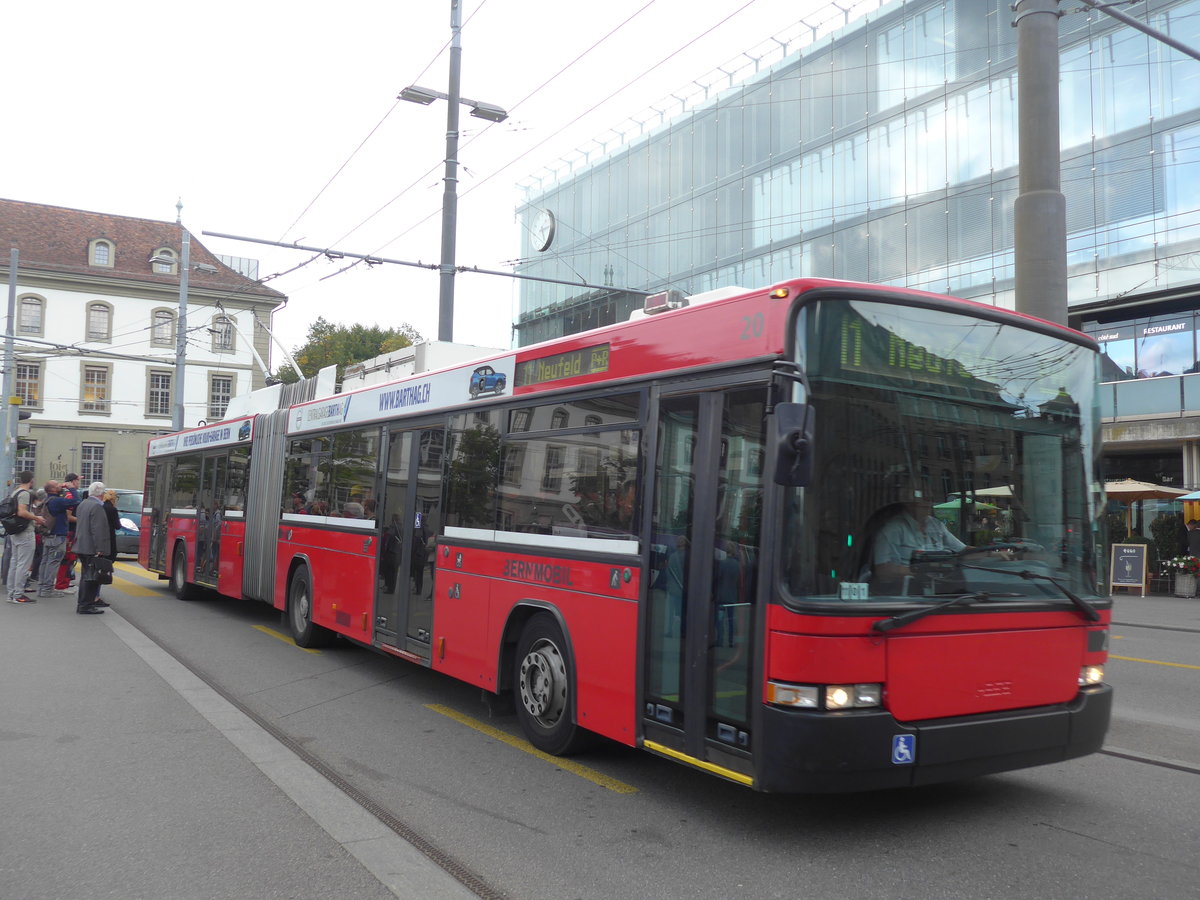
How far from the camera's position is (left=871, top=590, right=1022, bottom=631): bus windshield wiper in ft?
15.0

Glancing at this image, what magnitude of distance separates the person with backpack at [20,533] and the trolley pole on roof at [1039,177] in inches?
533

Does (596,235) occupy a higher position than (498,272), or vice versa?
(596,235)

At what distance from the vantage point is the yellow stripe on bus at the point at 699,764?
15.3ft

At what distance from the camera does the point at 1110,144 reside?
25.5 meters

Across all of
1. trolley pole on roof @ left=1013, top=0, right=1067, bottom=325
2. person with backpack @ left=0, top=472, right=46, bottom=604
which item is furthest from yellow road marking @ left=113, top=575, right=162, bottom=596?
trolley pole on roof @ left=1013, top=0, right=1067, bottom=325

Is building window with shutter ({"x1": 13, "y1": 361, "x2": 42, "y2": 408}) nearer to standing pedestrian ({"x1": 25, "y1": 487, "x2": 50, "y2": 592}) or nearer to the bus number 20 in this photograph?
standing pedestrian ({"x1": 25, "y1": 487, "x2": 50, "y2": 592})

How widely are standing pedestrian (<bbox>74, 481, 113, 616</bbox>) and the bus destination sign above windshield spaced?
918 cm

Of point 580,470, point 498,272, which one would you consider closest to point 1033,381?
point 580,470

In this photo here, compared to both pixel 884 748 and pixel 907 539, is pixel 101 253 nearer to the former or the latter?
pixel 907 539

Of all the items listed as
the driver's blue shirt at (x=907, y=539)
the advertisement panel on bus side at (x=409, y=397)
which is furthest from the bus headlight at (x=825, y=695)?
the advertisement panel on bus side at (x=409, y=397)

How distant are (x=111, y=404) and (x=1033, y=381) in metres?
56.2

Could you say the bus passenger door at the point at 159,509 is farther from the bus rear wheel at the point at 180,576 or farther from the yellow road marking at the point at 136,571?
the yellow road marking at the point at 136,571

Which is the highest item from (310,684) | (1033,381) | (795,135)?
(795,135)

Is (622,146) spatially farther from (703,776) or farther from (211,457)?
(703,776)
